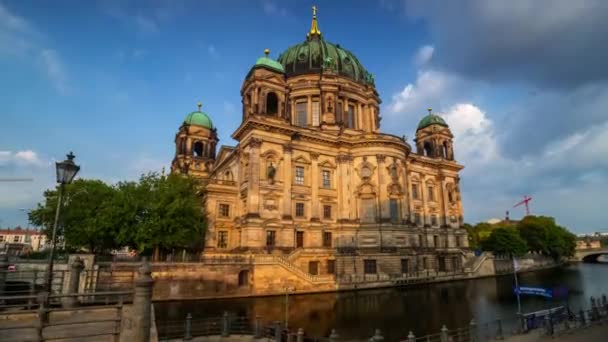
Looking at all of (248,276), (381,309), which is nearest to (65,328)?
(381,309)

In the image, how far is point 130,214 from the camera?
33.5 meters

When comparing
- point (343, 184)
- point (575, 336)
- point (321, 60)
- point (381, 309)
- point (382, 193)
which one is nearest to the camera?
point (575, 336)

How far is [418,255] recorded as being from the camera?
4319 cm

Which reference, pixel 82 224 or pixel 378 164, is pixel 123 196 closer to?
pixel 82 224

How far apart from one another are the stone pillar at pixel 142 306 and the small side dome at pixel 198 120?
5148 centimetres

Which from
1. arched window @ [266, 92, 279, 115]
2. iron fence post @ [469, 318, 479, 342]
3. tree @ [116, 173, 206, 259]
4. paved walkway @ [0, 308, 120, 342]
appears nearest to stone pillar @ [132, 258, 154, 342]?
paved walkway @ [0, 308, 120, 342]

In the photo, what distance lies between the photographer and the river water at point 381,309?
19.9 metres

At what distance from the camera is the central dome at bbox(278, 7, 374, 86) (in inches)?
2108

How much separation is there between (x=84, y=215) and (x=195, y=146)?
79.2ft

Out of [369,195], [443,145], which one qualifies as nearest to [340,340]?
[369,195]

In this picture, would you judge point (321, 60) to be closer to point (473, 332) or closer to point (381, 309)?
point (381, 309)

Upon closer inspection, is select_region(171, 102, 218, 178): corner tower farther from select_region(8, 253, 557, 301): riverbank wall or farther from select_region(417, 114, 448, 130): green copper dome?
select_region(417, 114, 448, 130): green copper dome

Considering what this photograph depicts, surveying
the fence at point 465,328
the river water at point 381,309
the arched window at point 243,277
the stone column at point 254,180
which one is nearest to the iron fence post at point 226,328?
the fence at point 465,328

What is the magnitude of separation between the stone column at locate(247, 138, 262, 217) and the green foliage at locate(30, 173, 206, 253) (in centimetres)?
623
